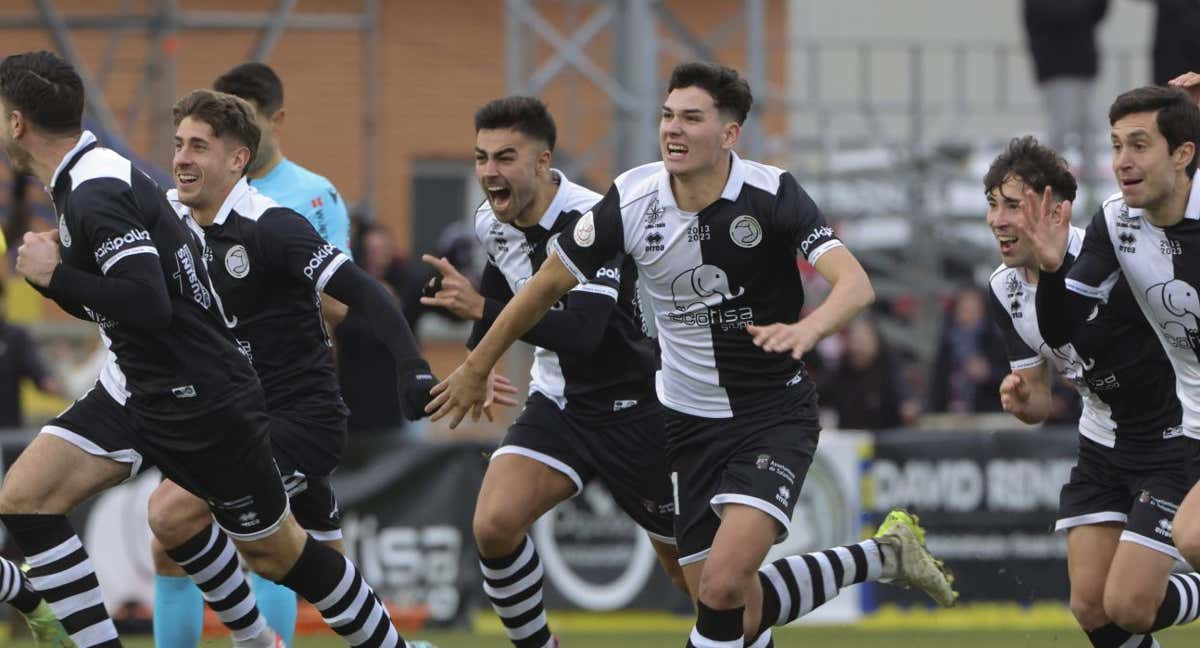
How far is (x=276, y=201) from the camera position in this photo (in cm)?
873

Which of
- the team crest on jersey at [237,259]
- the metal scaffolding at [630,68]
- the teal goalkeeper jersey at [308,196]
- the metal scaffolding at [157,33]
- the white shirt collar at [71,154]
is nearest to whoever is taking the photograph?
the white shirt collar at [71,154]

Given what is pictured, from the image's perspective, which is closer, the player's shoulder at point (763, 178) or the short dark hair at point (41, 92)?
the short dark hair at point (41, 92)

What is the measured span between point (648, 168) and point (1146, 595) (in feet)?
8.26

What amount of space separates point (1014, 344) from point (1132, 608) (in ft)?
4.06

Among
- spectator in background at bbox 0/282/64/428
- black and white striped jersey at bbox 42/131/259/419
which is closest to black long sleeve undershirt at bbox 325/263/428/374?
black and white striped jersey at bbox 42/131/259/419

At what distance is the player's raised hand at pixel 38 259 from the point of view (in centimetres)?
711

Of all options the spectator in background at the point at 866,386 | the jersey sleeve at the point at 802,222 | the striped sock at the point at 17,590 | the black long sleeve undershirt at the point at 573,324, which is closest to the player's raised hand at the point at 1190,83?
the jersey sleeve at the point at 802,222

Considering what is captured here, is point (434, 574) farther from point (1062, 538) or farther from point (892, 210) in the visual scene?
point (892, 210)

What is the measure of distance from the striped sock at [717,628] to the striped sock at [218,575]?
1.86 m

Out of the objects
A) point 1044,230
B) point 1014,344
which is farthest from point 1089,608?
point 1044,230

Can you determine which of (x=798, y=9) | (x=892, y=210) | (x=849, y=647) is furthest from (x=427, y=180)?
(x=849, y=647)

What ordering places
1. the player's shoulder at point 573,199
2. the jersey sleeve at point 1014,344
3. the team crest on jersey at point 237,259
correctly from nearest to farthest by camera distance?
the team crest on jersey at point 237,259, the jersey sleeve at point 1014,344, the player's shoulder at point 573,199

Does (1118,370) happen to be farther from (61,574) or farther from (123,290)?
(61,574)

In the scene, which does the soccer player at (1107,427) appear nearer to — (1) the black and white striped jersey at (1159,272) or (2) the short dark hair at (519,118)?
(1) the black and white striped jersey at (1159,272)
